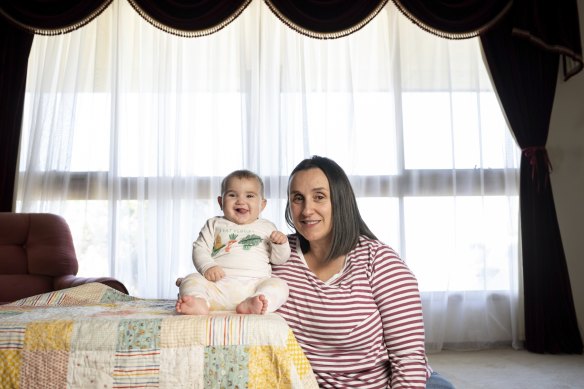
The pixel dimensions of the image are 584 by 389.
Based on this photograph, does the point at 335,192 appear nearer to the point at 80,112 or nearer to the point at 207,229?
the point at 207,229

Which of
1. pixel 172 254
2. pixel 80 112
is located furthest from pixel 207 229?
pixel 80 112

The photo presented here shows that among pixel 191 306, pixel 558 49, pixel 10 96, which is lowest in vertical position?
pixel 191 306

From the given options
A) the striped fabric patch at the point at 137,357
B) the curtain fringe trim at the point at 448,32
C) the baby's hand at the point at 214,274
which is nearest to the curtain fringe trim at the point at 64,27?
the curtain fringe trim at the point at 448,32

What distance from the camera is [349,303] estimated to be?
3.83 ft

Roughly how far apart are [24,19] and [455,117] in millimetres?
2987

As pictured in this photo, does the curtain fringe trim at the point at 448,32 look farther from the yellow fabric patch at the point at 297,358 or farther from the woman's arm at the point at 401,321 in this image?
the yellow fabric patch at the point at 297,358

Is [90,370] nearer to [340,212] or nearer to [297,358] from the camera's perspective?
[297,358]

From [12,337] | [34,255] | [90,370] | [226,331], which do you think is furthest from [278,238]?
[34,255]

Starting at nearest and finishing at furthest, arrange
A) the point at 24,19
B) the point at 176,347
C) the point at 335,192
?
the point at 176,347 < the point at 335,192 < the point at 24,19

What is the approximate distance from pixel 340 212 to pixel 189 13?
7.55 feet

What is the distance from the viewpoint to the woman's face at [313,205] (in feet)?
4.23

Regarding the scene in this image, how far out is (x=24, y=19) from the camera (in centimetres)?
300

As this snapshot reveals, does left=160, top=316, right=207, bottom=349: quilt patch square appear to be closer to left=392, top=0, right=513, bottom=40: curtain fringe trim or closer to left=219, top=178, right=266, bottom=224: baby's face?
left=219, top=178, right=266, bottom=224: baby's face

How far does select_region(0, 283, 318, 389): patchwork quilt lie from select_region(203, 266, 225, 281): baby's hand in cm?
31
